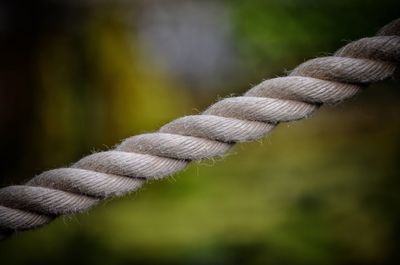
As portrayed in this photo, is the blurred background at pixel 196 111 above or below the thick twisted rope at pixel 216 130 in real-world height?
above

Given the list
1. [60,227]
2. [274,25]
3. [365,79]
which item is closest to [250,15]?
[274,25]

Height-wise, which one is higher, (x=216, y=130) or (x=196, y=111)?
(x=196, y=111)

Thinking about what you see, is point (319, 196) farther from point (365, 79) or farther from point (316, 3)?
point (365, 79)

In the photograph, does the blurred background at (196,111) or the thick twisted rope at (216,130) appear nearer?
the thick twisted rope at (216,130)

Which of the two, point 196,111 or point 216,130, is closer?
point 216,130

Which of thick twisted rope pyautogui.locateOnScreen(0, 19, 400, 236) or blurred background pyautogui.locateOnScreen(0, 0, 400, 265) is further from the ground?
blurred background pyautogui.locateOnScreen(0, 0, 400, 265)
